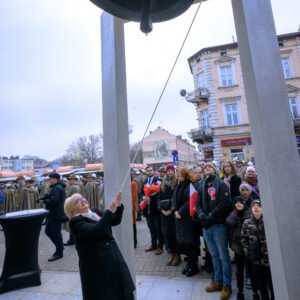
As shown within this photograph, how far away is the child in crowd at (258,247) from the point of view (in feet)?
9.36

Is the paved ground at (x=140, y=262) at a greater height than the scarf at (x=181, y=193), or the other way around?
the scarf at (x=181, y=193)

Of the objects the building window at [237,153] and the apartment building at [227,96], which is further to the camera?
the apartment building at [227,96]

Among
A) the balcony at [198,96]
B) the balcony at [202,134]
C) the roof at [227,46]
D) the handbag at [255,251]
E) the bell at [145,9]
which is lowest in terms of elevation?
the handbag at [255,251]

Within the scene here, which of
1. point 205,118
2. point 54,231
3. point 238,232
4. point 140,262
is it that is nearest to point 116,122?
point 238,232

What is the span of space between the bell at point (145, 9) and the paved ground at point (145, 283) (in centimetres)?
374

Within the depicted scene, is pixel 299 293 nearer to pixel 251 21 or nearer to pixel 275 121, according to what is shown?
pixel 275 121

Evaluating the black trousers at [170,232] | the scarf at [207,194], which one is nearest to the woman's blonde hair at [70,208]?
the scarf at [207,194]

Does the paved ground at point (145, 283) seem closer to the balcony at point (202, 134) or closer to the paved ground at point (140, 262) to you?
the paved ground at point (140, 262)

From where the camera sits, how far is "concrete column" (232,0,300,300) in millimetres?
1690

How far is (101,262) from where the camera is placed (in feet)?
7.91

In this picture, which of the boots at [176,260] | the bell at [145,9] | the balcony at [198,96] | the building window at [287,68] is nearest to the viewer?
the bell at [145,9]

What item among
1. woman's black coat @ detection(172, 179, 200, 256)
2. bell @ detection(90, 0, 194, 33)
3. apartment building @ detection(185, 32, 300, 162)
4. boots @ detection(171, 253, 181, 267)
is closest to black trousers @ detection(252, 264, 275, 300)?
woman's black coat @ detection(172, 179, 200, 256)

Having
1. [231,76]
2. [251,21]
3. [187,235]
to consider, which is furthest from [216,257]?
[231,76]

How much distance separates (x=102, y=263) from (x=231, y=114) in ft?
87.1
